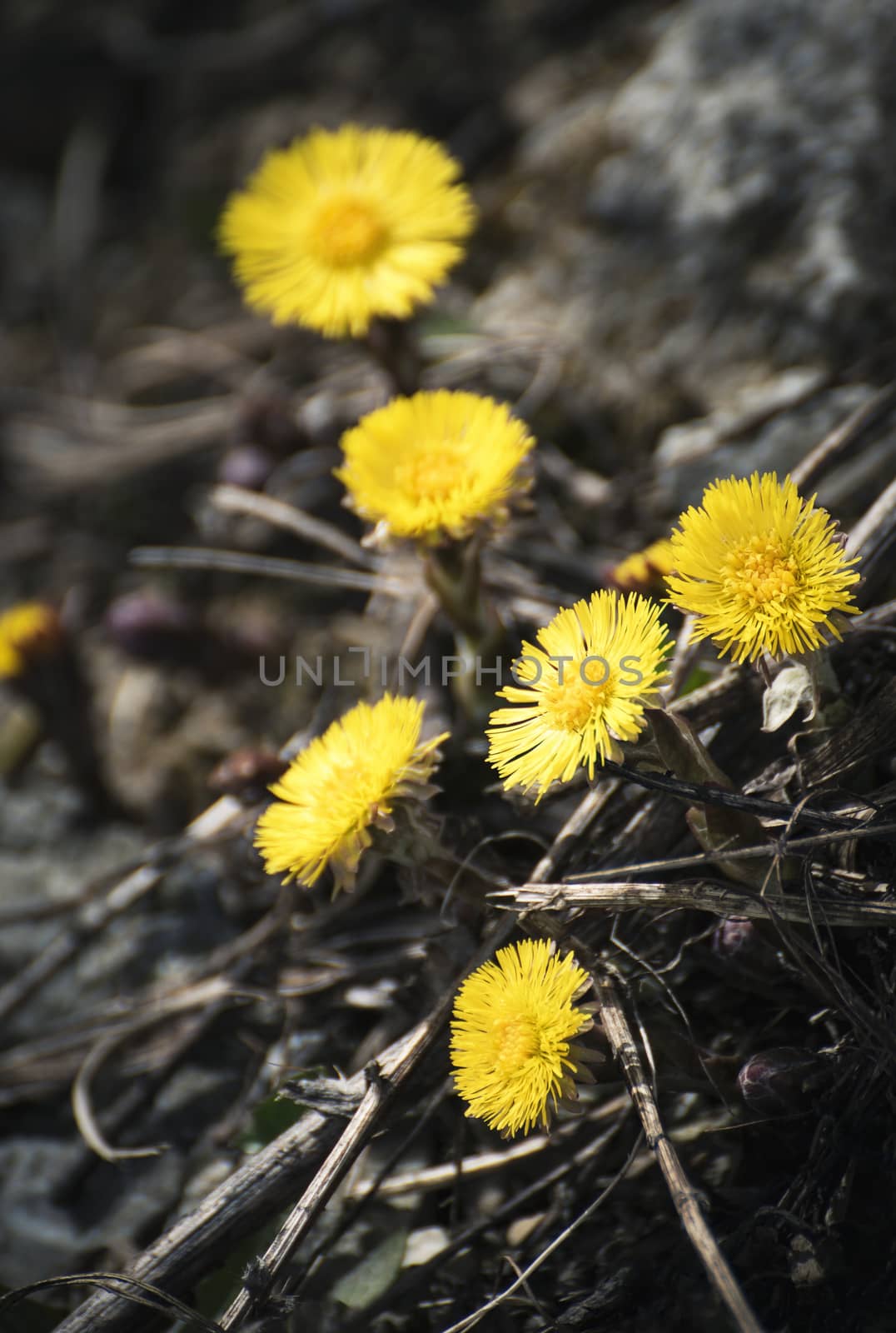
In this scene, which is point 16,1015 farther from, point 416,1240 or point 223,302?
point 223,302

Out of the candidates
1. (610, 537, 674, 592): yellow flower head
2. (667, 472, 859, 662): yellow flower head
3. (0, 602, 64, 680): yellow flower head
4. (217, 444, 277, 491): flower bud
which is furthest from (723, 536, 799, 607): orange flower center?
(0, 602, 64, 680): yellow flower head

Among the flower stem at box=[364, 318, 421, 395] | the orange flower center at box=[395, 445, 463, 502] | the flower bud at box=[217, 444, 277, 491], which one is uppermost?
the flower stem at box=[364, 318, 421, 395]

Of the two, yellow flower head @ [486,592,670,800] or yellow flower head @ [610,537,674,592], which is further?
yellow flower head @ [610,537,674,592]

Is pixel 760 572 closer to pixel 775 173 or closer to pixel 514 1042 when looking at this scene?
pixel 514 1042

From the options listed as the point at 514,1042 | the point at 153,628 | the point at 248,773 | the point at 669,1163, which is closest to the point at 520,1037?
the point at 514,1042

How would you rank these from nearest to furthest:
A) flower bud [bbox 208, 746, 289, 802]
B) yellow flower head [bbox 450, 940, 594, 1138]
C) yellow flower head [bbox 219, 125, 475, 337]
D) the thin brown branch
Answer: the thin brown branch, yellow flower head [bbox 450, 940, 594, 1138], flower bud [bbox 208, 746, 289, 802], yellow flower head [bbox 219, 125, 475, 337]

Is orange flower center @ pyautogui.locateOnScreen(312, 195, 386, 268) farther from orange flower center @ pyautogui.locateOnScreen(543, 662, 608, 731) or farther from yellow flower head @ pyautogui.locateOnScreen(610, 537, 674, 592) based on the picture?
orange flower center @ pyautogui.locateOnScreen(543, 662, 608, 731)

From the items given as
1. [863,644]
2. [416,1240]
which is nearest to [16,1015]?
[416,1240]
